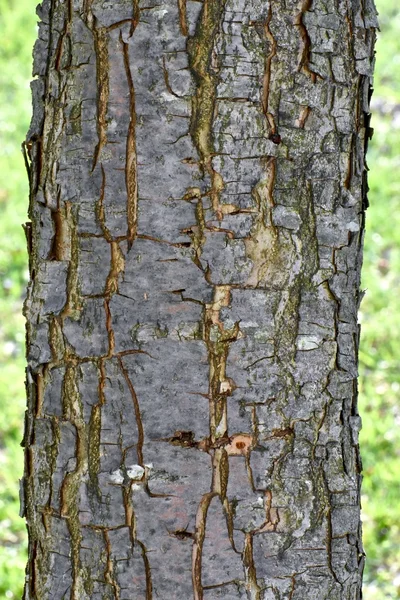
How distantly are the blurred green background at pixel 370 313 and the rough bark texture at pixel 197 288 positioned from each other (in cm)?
151

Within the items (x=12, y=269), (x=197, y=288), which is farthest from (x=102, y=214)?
(x=12, y=269)

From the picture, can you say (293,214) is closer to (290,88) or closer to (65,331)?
(290,88)

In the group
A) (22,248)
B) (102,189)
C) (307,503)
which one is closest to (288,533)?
(307,503)

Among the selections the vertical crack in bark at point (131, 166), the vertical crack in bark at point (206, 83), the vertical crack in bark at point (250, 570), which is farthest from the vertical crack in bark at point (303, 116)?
the vertical crack in bark at point (250, 570)

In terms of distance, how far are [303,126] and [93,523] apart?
88 cm

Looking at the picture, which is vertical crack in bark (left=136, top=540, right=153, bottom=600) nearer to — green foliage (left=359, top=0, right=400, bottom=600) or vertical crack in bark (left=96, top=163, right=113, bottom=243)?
vertical crack in bark (left=96, top=163, right=113, bottom=243)

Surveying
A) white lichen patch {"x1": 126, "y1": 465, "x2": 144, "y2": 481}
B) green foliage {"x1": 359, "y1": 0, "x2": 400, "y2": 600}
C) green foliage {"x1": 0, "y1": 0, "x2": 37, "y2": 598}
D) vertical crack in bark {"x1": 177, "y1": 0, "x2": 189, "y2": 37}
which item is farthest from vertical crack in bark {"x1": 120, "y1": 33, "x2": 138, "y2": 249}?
green foliage {"x1": 359, "y1": 0, "x2": 400, "y2": 600}

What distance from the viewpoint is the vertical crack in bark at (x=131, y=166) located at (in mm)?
1436

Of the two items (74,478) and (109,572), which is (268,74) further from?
(109,572)

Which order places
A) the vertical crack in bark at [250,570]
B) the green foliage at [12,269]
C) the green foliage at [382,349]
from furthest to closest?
the green foliage at [12,269], the green foliage at [382,349], the vertical crack in bark at [250,570]

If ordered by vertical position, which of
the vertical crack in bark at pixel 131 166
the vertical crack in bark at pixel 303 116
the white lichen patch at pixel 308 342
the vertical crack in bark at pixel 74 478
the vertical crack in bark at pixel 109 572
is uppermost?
the vertical crack in bark at pixel 303 116

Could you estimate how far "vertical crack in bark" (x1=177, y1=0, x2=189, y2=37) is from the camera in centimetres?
141

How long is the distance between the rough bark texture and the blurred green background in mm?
1508

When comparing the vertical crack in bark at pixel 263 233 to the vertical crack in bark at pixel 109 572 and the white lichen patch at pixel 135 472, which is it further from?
the vertical crack in bark at pixel 109 572
